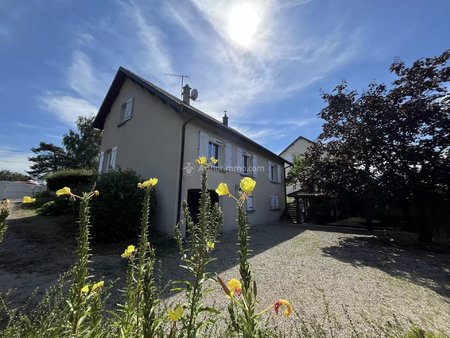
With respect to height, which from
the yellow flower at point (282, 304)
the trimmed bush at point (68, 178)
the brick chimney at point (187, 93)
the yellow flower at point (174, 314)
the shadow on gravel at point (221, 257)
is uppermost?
the brick chimney at point (187, 93)

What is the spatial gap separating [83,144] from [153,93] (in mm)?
22604

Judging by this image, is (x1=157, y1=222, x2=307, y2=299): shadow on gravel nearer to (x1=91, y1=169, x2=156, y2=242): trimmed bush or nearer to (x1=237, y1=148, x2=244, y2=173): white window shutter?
(x1=91, y1=169, x2=156, y2=242): trimmed bush

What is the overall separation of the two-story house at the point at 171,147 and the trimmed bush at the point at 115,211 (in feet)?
4.03

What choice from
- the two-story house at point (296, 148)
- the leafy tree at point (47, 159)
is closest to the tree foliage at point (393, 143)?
the two-story house at point (296, 148)

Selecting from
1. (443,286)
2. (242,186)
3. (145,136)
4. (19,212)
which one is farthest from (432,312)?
(19,212)

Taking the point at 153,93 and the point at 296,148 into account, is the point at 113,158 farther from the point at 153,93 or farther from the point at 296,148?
the point at 296,148

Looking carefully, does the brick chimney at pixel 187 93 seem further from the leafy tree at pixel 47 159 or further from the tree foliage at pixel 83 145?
the leafy tree at pixel 47 159

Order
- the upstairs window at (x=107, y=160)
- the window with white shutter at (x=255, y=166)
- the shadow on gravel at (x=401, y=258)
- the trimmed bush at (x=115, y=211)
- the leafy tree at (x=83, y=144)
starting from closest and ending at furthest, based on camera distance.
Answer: the shadow on gravel at (x=401, y=258) → the trimmed bush at (x=115, y=211) → the upstairs window at (x=107, y=160) → the window with white shutter at (x=255, y=166) → the leafy tree at (x=83, y=144)

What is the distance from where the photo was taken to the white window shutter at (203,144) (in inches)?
383

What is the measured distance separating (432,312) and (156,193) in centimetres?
→ 814

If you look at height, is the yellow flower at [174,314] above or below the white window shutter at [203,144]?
below

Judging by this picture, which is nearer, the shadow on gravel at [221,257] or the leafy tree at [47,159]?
the shadow on gravel at [221,257]

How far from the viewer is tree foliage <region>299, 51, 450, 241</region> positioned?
9094 mm

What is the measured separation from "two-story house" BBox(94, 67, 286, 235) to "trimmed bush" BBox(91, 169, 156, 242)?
1.23 m
